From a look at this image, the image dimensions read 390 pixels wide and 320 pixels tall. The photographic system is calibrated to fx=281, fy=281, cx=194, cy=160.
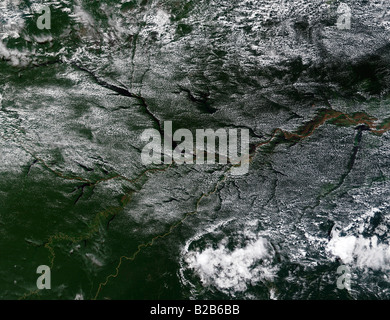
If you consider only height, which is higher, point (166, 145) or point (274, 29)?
point (274, 29)

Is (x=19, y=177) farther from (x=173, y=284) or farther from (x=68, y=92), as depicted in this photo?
(x=173, y=284)

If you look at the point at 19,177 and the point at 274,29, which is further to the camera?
the point at 19,177

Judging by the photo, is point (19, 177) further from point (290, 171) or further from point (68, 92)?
point (290, 171)

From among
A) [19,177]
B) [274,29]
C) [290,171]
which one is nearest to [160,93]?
[274,29]

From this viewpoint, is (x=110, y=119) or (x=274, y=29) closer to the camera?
(x=274, y=29)

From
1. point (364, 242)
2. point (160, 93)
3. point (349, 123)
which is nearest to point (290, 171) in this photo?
point (349, 123)
